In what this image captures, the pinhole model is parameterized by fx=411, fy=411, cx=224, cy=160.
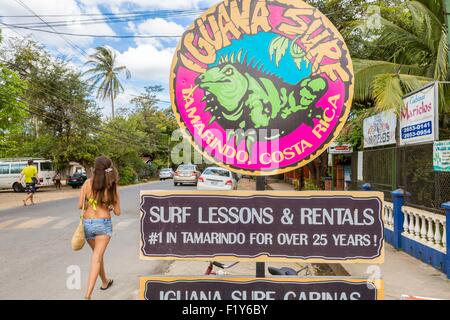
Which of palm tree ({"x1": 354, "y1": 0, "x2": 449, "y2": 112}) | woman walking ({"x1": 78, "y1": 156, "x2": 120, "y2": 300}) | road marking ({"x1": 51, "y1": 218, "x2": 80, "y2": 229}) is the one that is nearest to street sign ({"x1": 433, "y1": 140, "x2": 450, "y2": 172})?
palm tree ({"x1": 354, "y1": 0, "x2": 449, "y2": 112})

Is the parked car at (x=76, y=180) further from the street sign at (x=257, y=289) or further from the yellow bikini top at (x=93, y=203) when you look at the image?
the street sign at (x=257, y=289)

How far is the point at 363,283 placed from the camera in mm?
2574

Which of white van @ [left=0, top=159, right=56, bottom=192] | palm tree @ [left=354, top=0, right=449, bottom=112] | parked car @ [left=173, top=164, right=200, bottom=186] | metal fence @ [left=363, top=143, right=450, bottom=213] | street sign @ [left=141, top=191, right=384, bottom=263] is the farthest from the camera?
white van @ [left=0, top=159, right=56, bottom=192]

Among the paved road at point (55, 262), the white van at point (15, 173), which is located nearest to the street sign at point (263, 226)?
the paved road at point (55, 262)

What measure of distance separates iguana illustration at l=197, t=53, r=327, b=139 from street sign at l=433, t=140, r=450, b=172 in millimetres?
4609

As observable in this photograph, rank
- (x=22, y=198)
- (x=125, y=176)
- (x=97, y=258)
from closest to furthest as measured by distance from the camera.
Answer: (x=97, y=258)
(x=22, y=198)
(x=125, y=176)

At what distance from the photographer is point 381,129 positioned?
10031mm

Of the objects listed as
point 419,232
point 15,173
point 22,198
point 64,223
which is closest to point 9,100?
point 22,198

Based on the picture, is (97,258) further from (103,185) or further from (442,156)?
(442,156)

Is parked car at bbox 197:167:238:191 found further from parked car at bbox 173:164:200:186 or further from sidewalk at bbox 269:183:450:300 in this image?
parked car at bbox 173:164:200:186

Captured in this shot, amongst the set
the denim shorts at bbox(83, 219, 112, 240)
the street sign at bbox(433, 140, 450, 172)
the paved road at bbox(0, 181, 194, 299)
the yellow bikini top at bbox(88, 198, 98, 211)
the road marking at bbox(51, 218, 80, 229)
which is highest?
the street sign at bbox(433, 140, 450, 172)

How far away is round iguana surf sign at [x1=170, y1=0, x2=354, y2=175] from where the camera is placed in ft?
8.73

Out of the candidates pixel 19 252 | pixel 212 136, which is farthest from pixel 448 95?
pixel 19 252

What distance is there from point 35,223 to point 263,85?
988 cm
